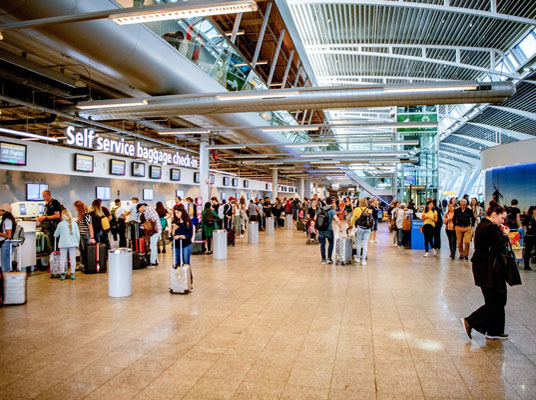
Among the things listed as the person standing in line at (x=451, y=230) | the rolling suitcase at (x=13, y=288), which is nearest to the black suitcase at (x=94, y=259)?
the rolling suitcase at (x=13, y=288)

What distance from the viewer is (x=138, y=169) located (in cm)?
1642

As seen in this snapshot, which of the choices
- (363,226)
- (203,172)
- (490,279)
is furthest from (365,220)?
(203,172)

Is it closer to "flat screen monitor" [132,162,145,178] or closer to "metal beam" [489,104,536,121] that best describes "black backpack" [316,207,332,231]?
"flat screen monitor" [132,162,145,178]

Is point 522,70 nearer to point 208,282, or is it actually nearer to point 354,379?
point 208,282

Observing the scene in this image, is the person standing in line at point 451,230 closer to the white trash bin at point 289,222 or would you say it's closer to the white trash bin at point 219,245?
the white trash bin at point 219,245

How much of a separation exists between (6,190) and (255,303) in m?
9.80

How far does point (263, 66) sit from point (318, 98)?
583 centimetres

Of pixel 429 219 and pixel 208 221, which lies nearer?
pixel 429 219

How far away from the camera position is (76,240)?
813 cm

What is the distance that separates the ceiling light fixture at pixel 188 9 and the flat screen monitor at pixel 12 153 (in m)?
7.69

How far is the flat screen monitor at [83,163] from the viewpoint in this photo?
43.6ft

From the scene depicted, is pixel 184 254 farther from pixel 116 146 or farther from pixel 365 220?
pixel 116 146

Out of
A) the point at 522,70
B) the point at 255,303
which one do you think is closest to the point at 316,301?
the point at 255,303

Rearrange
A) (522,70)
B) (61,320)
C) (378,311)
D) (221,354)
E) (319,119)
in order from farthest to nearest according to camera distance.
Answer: (319,119), (522,70), (378,311), (61,320), (221,354)
